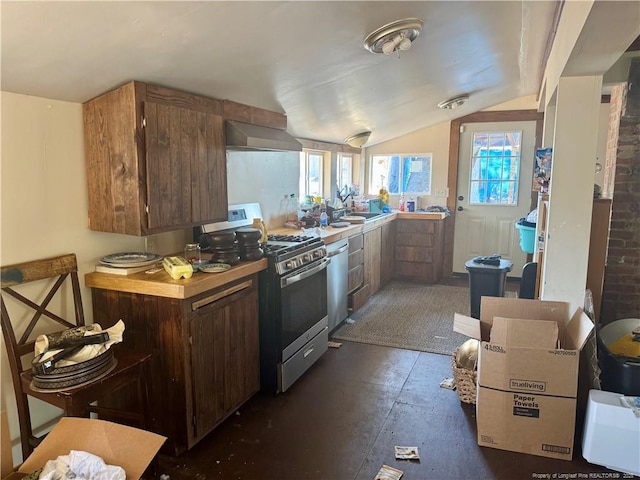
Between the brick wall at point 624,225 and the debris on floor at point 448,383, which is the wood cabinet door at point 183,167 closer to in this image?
the debris on floor at point 448,383

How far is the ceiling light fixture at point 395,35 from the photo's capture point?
7.45 feet

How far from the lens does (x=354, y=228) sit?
4207 mm

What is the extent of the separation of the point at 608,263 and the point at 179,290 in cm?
280

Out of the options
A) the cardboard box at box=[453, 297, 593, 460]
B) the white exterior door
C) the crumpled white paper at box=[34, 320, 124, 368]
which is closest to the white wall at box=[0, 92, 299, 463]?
the crumpled white paper at box=[34, 320, 124, 368]

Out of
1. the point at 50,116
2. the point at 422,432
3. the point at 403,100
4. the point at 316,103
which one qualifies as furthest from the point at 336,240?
the point at 50,116

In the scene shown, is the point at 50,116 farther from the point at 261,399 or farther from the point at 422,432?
the point at 422,432

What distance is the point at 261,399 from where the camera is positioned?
2770 millimetres

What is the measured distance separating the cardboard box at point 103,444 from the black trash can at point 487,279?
3.39 m

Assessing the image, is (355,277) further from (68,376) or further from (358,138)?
(68,376)

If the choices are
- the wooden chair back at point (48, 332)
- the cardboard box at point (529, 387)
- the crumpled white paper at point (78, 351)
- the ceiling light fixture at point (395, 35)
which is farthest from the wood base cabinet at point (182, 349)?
the ceiling light fixture at point (395, 35)

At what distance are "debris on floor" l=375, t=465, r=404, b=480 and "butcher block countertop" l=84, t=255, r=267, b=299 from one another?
3.92ft

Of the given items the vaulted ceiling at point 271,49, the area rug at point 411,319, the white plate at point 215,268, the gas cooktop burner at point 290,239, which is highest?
the vaulted ceiling at point 271,49

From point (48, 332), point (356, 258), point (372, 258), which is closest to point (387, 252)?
point (372, 258)

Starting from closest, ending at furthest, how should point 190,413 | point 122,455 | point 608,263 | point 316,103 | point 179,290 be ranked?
point 122,455, point 179,290, point 190,413, point 608,263, point 316,103
